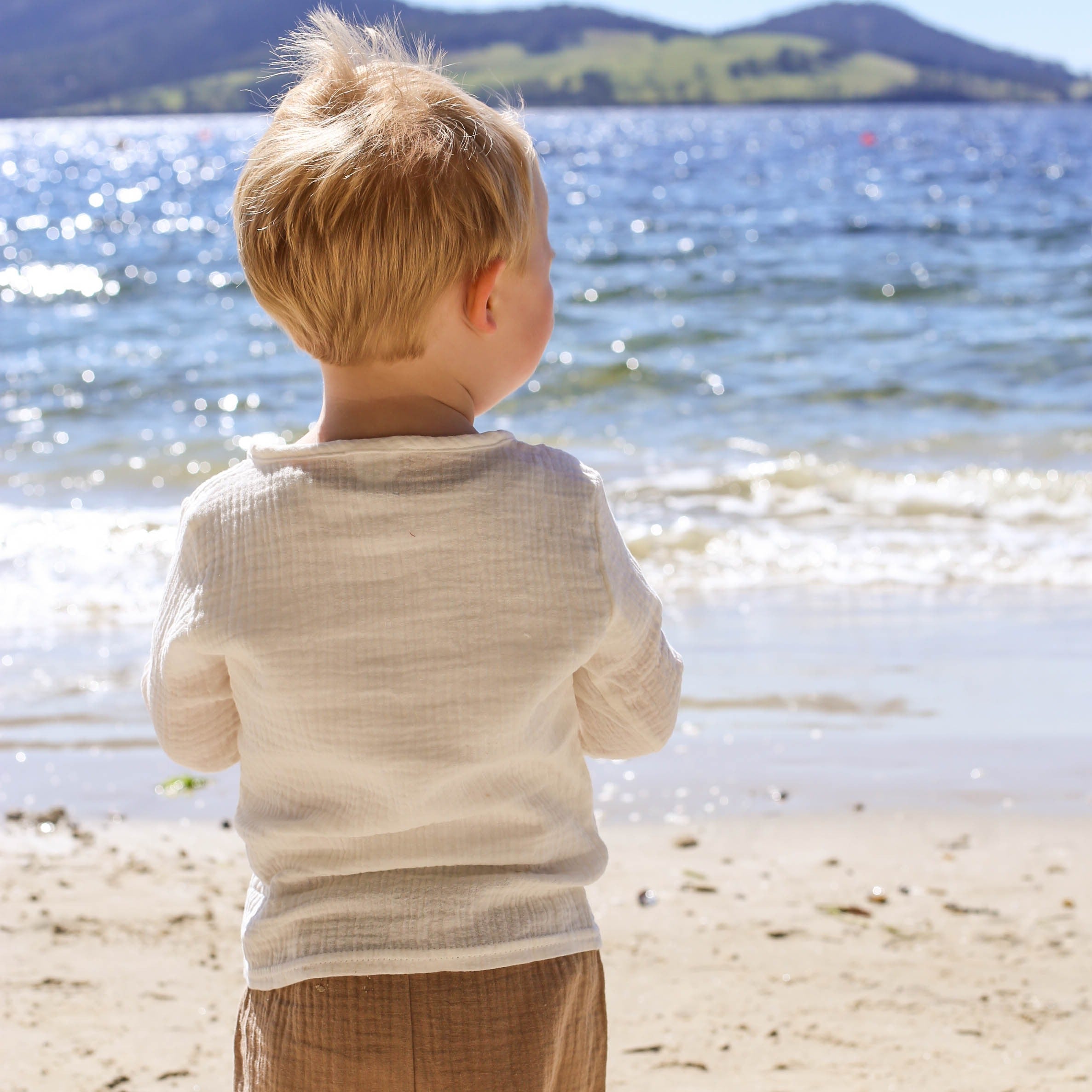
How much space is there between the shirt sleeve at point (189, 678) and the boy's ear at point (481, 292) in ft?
1.03

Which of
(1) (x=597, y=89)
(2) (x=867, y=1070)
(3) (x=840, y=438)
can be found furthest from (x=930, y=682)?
(1) (x=597, y=89)

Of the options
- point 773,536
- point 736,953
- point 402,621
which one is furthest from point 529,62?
point 402,621

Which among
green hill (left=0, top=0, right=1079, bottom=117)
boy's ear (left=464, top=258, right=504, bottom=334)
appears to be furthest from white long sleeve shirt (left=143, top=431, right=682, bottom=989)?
green hill (left=0, top=0, right=1079, bottom=117)

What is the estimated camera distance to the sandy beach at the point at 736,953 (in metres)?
2.08

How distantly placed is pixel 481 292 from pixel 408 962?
0.60m

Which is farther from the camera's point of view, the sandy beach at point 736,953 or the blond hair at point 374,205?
the sandy beach at point 736,953

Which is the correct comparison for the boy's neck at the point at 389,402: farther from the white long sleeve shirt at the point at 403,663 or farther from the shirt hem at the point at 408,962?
the shirt hem at the point at 408,962

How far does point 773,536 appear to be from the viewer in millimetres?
5738

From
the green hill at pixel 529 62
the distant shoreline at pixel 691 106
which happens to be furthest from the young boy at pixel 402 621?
the distant shoreline at pixel 691 106

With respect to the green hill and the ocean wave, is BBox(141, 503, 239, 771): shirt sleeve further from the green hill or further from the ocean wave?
the green hill

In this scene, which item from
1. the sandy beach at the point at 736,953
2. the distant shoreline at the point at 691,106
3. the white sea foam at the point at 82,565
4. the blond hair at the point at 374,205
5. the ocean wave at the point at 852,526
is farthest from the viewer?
the distant shoreline at the point at 691,106

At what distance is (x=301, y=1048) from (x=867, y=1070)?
125 centimetres

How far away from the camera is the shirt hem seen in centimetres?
109

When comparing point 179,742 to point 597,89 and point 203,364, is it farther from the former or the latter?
point 597,89
